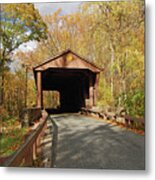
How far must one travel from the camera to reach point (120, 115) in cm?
327

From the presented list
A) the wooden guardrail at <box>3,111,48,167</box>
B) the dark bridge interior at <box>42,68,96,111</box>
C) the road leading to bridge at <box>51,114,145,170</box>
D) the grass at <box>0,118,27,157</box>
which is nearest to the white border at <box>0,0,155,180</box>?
the road leading to bridge at <box>51,114,145,170</box>

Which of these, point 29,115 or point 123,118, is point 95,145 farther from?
point 29,115

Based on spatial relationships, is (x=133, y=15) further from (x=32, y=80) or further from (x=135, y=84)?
(x=32, y=80)

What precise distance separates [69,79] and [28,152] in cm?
91

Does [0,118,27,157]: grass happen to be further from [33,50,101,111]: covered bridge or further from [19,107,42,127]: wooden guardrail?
[33,50,101,111]: covered bridge

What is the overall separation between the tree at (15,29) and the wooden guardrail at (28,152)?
0.52 meters

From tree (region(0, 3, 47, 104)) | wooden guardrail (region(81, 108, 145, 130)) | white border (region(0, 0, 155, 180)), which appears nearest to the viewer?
white border (region(0, 0, 155, 180))

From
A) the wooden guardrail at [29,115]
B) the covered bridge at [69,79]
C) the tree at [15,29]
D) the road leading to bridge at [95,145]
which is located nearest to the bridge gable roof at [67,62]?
the covered bridge at [69,79]

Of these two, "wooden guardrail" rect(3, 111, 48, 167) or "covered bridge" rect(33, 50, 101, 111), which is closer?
"wooden guardrail" rect(3, 111, 48, 167)

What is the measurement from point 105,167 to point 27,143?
0.80 meters

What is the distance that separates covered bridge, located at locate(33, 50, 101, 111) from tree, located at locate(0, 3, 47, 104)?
314mm

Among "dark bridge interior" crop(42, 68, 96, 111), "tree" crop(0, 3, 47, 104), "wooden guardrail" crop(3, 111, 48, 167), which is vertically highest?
"tree" crop(0, 3, 47, 104)

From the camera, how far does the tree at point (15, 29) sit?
131 inches

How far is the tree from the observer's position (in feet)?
10.9
